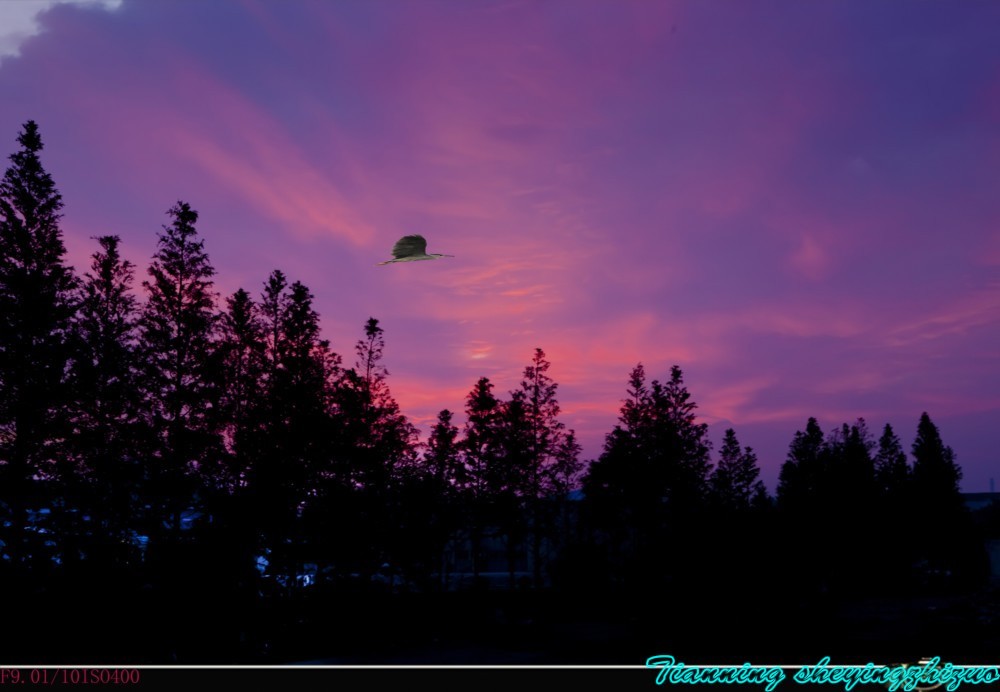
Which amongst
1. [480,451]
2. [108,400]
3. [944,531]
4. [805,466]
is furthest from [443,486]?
[944,531]

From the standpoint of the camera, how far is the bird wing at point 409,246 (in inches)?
614

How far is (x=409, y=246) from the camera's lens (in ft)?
51.7

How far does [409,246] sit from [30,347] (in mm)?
23420

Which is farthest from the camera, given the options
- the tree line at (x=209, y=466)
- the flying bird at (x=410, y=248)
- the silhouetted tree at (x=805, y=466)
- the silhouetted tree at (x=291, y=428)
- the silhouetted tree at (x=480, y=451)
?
the silhouetted tree at (x=805, y=466)

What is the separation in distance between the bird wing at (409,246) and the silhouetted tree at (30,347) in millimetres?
21978

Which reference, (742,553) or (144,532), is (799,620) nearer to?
(742,553)

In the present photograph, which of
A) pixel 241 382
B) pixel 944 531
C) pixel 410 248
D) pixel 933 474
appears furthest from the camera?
pixel 933 474

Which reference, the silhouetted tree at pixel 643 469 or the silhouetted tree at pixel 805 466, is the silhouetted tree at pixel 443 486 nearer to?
the silhouetted tree at pixel 643 469

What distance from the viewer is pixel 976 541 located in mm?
71188

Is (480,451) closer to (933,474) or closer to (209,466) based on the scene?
(209,466)

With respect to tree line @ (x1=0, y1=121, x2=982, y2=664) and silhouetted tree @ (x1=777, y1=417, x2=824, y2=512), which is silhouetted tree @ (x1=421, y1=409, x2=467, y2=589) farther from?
silhouetted tree @ (x1=777, y1=417, x2=824, y2=512)

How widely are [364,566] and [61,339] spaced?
15.9 meters

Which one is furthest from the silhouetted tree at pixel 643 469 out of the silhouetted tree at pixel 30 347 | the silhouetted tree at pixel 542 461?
the silhouetted tree at pixel 30 347

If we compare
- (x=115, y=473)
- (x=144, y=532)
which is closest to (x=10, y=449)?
(x=115, y=473)
